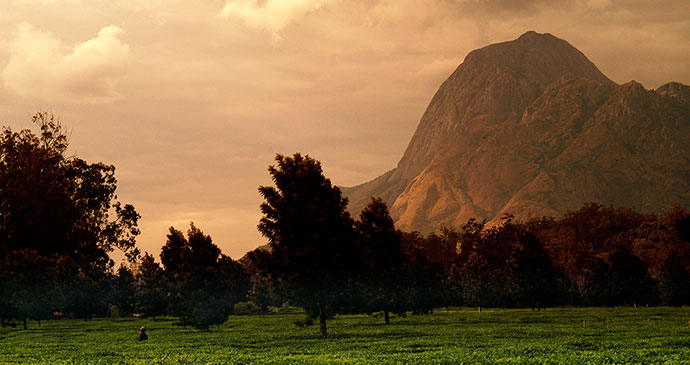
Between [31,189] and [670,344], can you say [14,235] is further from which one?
[670,344]

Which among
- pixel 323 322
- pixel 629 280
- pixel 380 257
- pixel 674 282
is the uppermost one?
pixel 380 257

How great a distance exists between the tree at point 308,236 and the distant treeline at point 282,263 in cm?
9

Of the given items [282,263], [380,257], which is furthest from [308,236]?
[380,257]

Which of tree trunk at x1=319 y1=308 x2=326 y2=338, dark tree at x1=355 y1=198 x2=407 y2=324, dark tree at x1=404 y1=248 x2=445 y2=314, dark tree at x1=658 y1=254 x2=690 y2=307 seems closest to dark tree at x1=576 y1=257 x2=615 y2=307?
dark tree at x1=658 y1=254 x2=690 y2=307

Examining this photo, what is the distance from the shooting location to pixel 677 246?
13175 cm

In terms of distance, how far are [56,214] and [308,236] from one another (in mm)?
60056

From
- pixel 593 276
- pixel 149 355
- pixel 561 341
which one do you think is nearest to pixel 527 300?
pixel 593 276

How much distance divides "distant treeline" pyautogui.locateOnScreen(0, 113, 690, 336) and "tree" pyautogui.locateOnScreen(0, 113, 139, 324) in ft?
0.56

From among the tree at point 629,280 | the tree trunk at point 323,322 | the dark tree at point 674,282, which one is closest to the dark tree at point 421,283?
the tree trunk at point 323,322

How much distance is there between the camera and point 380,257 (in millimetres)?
79562

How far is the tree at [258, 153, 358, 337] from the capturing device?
58188 millimetres

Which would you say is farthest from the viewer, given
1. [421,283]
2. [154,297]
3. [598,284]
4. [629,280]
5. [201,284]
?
[154,297]

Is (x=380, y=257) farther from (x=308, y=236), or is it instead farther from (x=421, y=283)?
(x=308, y=236)

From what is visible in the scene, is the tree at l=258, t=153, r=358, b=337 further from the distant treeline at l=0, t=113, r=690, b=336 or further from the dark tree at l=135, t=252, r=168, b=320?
the dark tree at l=135, t=252, r=168, b=320
